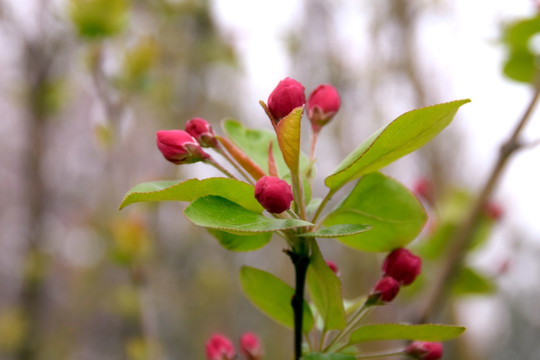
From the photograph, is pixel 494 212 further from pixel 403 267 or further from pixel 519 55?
pixel 403 267

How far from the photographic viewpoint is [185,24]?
320cm

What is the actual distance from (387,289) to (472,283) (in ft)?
1.75

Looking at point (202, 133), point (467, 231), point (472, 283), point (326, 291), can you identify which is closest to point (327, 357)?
point (326, 291)

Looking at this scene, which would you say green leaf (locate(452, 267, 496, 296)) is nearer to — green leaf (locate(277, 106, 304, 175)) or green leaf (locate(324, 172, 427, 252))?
green leaf (locate(324, 172, 427, 252))

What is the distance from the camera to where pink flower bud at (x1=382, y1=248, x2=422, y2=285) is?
56 cm

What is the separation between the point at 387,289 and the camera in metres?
0.55

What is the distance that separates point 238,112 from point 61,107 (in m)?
1.61

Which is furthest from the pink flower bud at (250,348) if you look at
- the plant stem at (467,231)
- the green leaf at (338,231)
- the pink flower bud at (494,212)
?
the pink flower bud at (494,212)

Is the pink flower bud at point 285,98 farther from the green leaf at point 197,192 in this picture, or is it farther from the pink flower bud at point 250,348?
the pink flower bud at point 250,348

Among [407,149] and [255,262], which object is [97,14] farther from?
[255,262]

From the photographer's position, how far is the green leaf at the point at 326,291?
0.48 meters

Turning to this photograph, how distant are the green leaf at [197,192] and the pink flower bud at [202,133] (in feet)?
0.29

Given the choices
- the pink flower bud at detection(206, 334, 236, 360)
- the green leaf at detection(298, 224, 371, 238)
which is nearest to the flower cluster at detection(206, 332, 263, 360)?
the pink flower bud at detection(206, 334, 236, 360)

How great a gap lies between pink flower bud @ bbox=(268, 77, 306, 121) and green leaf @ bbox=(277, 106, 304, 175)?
37mm
